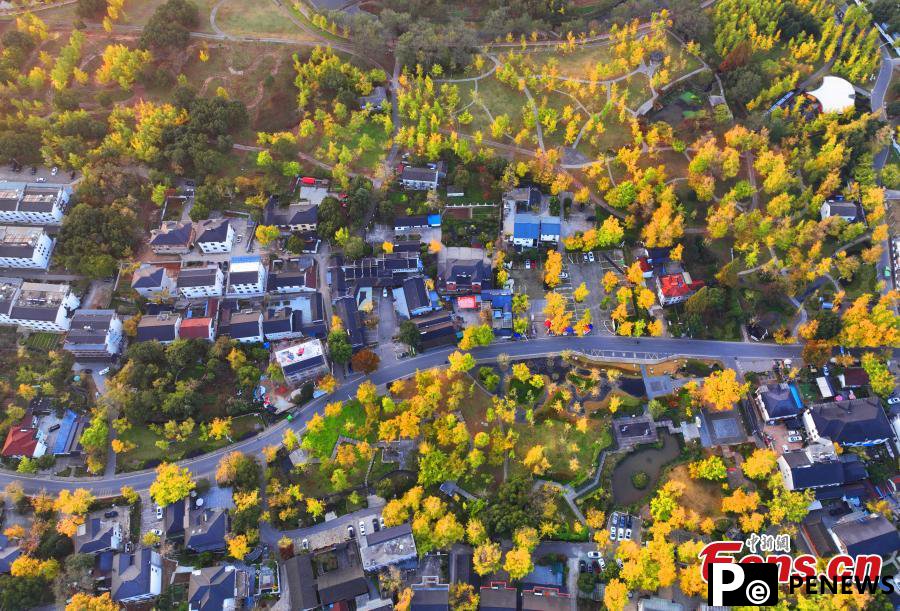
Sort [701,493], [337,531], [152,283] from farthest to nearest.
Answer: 1. [152,283]
2. [701,493]
3. [337,531]

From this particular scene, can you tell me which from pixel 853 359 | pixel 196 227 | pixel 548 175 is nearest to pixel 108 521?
pixel 196 227

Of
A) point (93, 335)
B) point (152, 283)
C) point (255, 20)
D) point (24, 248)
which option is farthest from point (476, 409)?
point (255, 20)

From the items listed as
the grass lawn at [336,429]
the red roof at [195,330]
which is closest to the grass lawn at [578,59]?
the grass lawn at [336,429]

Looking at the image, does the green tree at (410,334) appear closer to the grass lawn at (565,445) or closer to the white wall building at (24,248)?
the grass lawn at (565,445)

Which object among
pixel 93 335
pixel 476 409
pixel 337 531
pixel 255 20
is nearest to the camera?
pixel 337 531

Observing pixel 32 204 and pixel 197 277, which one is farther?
pixel 32 204

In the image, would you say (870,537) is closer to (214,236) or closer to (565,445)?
(565,445)

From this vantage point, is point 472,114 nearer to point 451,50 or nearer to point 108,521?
point 451,50
